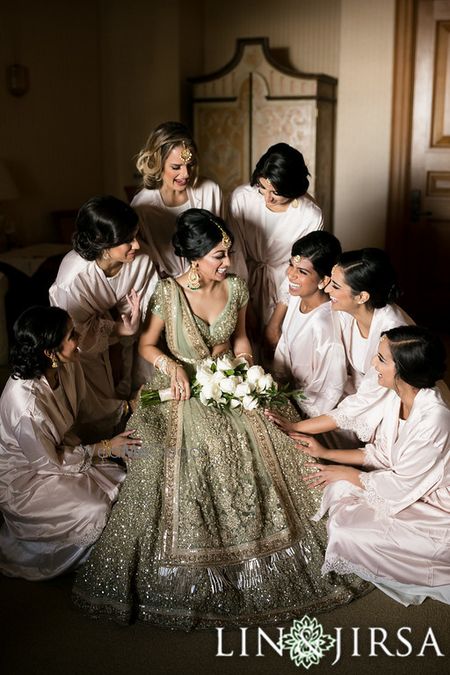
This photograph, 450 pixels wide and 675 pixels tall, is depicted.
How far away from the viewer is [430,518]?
2.69 m

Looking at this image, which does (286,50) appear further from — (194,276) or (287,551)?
(287,551)

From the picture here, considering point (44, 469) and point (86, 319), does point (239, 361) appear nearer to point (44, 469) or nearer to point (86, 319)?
point (86, 319)

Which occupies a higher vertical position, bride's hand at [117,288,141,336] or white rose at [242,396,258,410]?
bride's hand at [117,288,141,336]

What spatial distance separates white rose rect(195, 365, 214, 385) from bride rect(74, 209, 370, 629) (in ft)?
0.43

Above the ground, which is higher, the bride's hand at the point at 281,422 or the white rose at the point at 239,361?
the white rose at the point at 239,361

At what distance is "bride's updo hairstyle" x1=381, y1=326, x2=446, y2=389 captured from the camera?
267cm

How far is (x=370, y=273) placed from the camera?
314 cm

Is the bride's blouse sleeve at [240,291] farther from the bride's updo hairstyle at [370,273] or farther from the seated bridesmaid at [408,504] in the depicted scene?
the seated bridesmaid at [408,504]

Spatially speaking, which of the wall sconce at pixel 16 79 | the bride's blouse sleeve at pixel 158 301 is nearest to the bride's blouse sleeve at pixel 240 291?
the bride's blouse sleeve at pixel 158 301

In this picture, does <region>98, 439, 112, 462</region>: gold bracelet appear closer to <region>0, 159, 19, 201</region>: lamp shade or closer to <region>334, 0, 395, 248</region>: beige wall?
<region>0, 159, 19, 201</region>: lamp shade

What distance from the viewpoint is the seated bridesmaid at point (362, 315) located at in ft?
10.1

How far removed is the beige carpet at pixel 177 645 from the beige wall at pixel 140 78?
408 centimetres

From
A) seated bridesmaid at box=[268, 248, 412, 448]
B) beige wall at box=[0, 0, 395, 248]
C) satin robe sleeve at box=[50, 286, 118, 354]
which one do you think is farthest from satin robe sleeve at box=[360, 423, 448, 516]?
beige wall at box=[0, 0, 395, 248]

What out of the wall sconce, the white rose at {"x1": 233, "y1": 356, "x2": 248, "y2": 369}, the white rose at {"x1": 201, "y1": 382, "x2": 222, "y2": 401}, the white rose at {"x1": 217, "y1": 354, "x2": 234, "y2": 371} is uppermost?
the wall sconce
